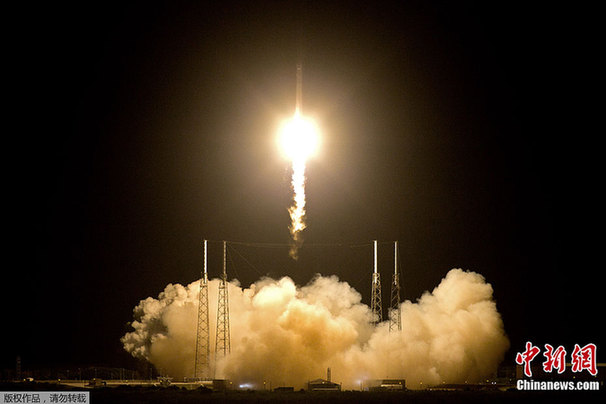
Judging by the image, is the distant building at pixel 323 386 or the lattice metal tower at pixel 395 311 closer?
the distant building at pixel 323 386

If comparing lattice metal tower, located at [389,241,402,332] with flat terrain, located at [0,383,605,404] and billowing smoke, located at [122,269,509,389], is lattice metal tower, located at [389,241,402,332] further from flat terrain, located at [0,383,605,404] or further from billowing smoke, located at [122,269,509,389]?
flat terrain, located at [0,383,605,404]

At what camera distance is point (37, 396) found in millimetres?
44438

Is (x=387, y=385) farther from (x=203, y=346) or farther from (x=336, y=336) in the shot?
(x=203, y=346)

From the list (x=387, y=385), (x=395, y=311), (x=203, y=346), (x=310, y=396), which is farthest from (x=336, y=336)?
(x=310, y=396)

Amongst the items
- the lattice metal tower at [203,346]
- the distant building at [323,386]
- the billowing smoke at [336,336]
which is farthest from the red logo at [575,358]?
the lattice metal tower at [203,346]

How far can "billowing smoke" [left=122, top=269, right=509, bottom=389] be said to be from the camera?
8050 centimetres

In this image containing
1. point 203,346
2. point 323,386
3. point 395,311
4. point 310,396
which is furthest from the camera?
point 395,311

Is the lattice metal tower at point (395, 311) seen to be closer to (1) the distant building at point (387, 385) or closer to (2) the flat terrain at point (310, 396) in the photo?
(1) the distant building at point (387, 385)

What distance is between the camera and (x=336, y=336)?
81625mm

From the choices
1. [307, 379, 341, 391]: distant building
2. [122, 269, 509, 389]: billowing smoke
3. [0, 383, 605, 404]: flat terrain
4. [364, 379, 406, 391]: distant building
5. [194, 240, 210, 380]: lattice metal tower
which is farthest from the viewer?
[194, 240, 210, 380]: lattice metal tower

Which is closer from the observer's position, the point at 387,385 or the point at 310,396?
the point at 310,396

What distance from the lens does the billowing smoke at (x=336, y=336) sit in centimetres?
8050

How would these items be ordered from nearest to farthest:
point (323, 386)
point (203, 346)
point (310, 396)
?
point (310, 396), point (323, 386), point (203, 346)

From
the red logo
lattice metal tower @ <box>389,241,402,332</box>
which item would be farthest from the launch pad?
the red logo
